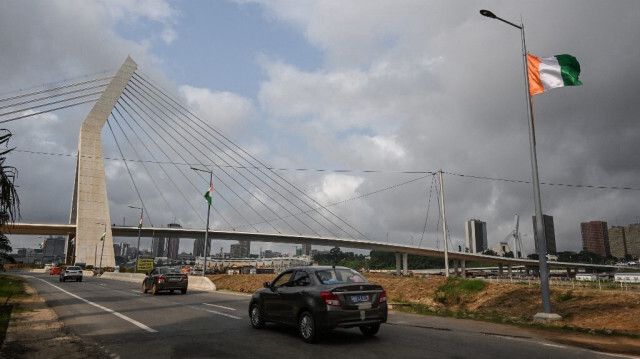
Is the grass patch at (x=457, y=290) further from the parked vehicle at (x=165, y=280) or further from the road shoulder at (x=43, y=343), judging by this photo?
the road shoulder at (x=43, y=343)

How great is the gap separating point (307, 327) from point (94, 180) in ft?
248

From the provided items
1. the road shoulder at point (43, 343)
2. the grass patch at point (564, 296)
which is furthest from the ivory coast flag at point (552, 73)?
the road shoulder at point (43, 343)

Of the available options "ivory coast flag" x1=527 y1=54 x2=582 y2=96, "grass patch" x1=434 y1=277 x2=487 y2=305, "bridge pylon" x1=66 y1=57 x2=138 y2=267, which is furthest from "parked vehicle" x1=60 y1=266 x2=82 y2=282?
"ivory coast flag" x1=527 y1=54 x2=582 y2=96

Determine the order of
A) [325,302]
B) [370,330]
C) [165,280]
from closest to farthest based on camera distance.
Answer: [325,302], [370,330], [165,280]


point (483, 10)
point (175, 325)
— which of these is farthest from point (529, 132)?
point (175, 325)

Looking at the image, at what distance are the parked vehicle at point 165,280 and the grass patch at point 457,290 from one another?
1370cm

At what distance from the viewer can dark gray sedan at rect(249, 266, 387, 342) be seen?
8062 mm

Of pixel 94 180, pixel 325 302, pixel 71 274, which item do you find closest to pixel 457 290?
pixel 325 302

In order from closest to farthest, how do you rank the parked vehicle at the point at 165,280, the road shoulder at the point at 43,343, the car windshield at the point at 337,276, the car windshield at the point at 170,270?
the road shoulder at the point at 43,343, the car windshield at the point at 337,276, the parked vehicle at the point at 165,280, the car windshield at the point at 170,270

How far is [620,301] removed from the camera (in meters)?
12.8

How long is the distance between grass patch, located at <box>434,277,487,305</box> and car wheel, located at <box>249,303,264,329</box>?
1108 centimetres

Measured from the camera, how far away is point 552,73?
46.0 feet

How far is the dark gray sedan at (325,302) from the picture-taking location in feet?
26.5

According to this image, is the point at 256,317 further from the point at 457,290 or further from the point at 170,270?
the point at 170,270
